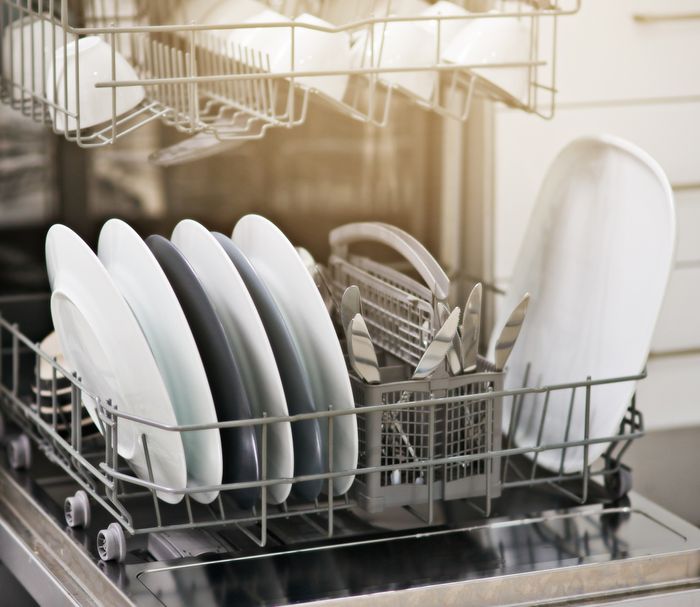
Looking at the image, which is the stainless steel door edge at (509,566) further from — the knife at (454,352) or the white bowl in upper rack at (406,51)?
the white bowl in upper rack at (406,51)

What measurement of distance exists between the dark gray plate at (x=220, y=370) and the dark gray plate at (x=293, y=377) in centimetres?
4

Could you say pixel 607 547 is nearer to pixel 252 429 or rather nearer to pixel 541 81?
pixel 252 429

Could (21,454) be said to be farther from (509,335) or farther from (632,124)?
(632,124)

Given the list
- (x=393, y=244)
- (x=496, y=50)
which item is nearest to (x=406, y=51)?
(x=496, y=50)

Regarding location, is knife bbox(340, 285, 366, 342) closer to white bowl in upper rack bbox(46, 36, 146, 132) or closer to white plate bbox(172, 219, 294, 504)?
white plate bbox(172, 219, 294, 504)

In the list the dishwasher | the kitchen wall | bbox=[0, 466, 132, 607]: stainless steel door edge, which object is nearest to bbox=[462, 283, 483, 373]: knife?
the dishwasher

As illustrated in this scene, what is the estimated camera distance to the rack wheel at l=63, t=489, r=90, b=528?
1007 millimetres

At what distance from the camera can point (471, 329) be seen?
37.6 inches

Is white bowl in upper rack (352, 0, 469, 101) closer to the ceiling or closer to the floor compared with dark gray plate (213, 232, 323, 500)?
closer to the ceiling

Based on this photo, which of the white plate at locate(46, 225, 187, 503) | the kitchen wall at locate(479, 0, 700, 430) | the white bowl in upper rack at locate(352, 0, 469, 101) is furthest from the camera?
the kitchen wall at locate(479, 0, 700, 430)

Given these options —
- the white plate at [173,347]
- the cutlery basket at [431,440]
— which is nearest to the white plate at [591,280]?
the cutlery basket at [431,440]

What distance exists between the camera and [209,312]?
926 mm

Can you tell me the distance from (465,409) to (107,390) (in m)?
0.30

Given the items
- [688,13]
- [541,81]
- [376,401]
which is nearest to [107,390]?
[376,401]
